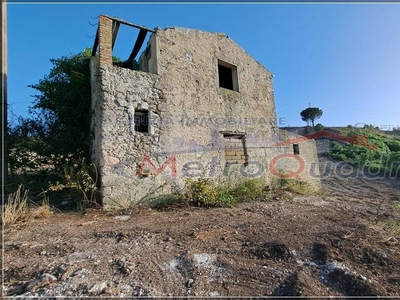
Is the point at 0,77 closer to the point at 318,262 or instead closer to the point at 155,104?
the point at 155,104

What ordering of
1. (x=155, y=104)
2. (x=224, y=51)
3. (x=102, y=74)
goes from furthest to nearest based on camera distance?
(x=224, y=51) → (x=155, y=104) → (x=102, y=74)

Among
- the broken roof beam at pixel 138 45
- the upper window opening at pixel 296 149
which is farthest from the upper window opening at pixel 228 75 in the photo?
the upper window opening at pixel 296 149

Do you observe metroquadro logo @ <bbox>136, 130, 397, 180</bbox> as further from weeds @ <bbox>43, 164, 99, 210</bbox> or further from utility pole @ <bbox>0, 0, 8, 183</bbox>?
utility pole @ <bbox>0, 0, 8, 183</bbox>

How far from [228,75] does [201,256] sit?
678 cm

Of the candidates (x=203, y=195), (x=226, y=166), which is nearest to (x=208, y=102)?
(x=226, y=166)

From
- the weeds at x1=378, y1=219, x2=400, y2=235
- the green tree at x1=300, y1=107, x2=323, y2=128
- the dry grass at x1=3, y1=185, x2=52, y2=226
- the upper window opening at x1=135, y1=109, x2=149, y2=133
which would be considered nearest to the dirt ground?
the weeds at x1=378, y1=219, x2=400, y2=235

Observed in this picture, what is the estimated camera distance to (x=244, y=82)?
25.6ft

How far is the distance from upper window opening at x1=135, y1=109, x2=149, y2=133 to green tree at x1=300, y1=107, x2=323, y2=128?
3205 cm

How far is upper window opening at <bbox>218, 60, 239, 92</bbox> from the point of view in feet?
25.1

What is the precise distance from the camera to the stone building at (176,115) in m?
5.22

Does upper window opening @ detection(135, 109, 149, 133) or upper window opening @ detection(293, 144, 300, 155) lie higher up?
upper window opening @ detection(135, 109, 149, 133)

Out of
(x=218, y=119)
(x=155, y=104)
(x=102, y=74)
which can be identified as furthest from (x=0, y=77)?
(x=218, y=119)

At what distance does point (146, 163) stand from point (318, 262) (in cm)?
404

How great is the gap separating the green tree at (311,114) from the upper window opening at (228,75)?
2851 centimetres
